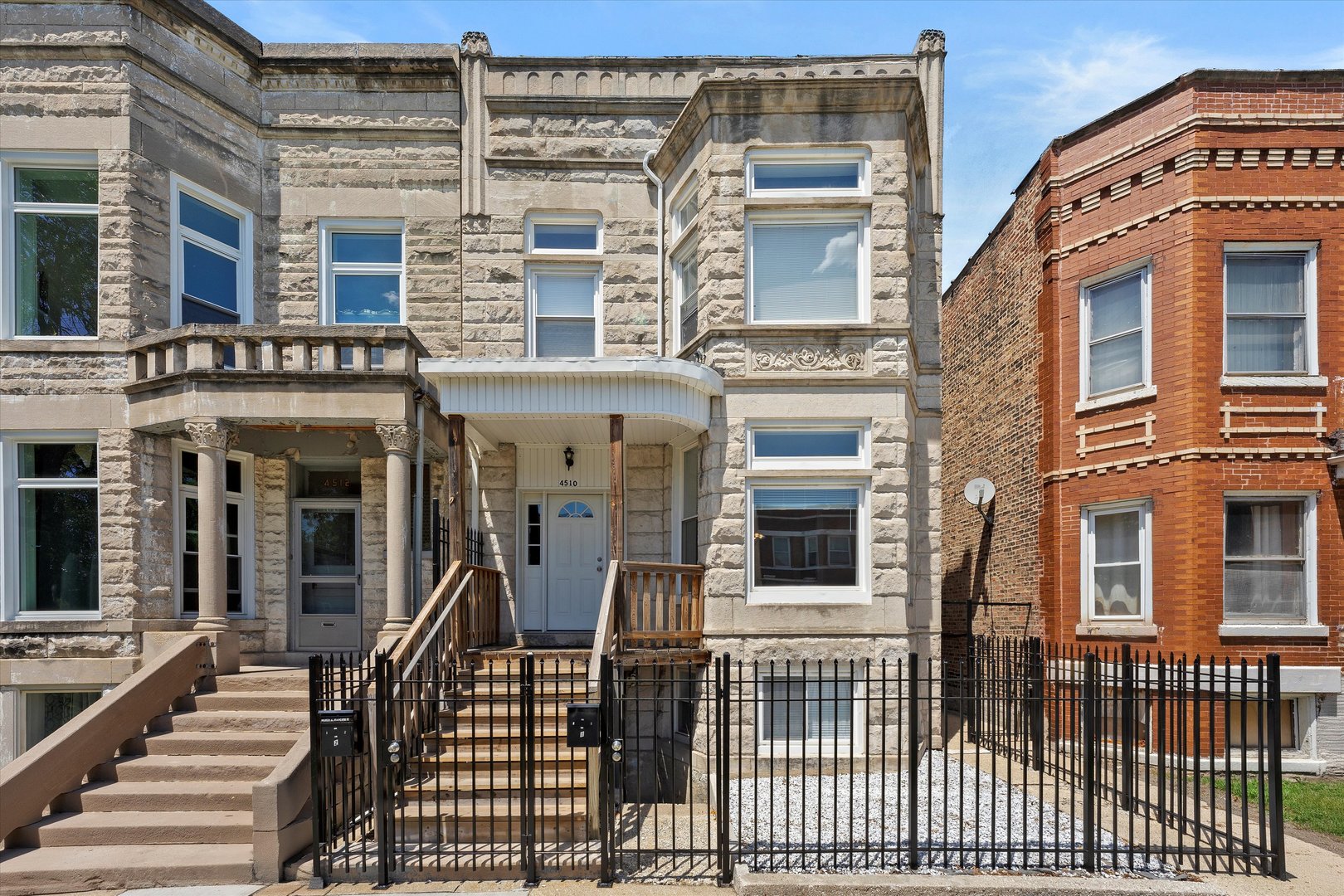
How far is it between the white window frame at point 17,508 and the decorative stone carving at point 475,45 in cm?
740

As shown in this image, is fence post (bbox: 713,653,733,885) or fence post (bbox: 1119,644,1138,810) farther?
fence post (bbox: 1119,644,1138,810)

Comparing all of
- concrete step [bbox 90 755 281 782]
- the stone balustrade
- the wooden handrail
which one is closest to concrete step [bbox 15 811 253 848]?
concrete step [bbox 90 755 281 782]

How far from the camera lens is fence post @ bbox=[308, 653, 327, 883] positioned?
7359 mm

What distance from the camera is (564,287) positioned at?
13.1m

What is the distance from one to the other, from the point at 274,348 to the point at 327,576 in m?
3.82

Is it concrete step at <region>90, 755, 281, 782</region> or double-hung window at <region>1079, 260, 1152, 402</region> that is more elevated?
double-hung window at <region>1079, 260, 1152, 402</region>

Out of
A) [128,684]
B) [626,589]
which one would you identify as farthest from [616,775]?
[128,684]

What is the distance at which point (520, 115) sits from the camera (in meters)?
13.0

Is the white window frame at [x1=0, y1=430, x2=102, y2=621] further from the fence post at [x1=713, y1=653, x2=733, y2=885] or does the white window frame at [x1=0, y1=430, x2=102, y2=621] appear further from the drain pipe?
the fence post at [x1=713, y1=653, x2=733, y2=885]

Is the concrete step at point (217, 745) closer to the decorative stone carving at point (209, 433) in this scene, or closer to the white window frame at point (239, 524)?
the white window frame at point (239, 524)

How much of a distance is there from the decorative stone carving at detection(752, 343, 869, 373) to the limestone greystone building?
0.13ft

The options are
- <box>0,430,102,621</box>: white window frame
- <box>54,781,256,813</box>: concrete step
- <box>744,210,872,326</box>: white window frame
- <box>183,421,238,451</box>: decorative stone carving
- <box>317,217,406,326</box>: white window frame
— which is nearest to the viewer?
<box>54,781,256,813</box>: concrete step

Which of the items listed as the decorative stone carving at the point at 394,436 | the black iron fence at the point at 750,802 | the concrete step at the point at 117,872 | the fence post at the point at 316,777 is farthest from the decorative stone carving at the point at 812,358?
the concrete step at the point at 117,872

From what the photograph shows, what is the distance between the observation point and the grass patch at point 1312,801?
9.13 m
